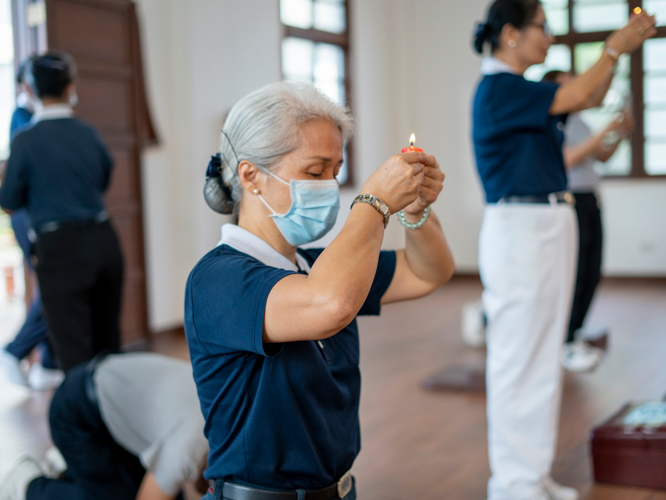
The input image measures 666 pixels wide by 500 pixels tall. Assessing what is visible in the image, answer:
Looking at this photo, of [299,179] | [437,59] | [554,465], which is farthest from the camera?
[437,59]

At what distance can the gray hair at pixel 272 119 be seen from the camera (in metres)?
1.14

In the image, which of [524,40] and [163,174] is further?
[163,174]

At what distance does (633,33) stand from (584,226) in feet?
7.12

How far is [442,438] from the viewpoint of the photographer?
118 inches

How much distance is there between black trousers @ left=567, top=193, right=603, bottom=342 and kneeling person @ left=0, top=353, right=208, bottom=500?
102 inches

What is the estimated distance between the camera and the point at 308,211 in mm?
1182

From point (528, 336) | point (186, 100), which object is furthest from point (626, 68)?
point (528, 336)

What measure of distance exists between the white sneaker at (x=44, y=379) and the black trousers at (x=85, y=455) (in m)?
1.84

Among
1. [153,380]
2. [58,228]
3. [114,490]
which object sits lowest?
[114,490]

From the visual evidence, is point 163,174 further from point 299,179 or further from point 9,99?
point 299,179

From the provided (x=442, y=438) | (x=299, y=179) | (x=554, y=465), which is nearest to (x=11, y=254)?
(x=442, y=438)

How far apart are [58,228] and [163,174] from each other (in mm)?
2020

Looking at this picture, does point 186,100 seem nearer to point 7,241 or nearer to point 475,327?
point 475,327

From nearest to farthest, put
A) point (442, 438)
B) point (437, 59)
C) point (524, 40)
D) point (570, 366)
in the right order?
point (524, 40)
point (442, 438)
point (570, 366)
point (437, 59)
